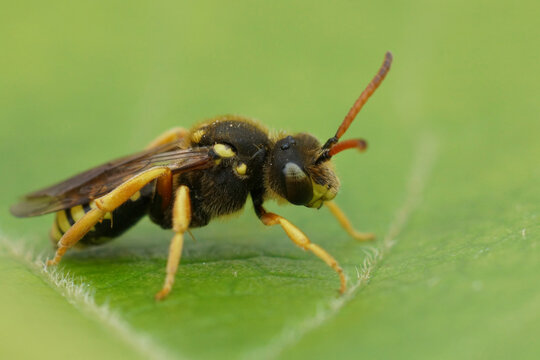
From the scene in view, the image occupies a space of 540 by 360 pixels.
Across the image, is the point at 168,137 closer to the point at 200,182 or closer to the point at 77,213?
the point at 200,182

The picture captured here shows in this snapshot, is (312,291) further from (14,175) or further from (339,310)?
(14,175)

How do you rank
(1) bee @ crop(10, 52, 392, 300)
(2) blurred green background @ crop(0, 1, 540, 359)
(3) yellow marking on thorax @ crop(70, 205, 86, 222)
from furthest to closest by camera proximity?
(3) yellow marking on thorax @ crop(70, 205, 86, 222) → (1) bee @ crop(10, 52, 392, 300) → (2) blurred green background @ crop(0, 1, 540, 359)

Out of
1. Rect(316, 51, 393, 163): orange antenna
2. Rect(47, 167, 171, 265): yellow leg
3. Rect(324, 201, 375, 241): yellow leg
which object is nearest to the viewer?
Rect(316, 51, 393, 163): orange antenna

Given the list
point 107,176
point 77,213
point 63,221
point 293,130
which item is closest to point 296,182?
point 107,176

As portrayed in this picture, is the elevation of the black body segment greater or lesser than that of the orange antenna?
lesser

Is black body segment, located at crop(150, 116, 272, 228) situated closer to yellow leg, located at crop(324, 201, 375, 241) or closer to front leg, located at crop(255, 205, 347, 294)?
front leg, located at crop(255, 205, 347, 294)

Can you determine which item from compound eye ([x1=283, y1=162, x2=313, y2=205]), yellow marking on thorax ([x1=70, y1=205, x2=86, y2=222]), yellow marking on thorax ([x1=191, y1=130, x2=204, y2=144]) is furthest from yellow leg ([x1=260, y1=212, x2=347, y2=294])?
yellow marking on thorax ([x1=70, y1=205, x2=86, y2=222])

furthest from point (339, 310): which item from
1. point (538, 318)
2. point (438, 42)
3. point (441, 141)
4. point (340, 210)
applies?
point (438, 42)

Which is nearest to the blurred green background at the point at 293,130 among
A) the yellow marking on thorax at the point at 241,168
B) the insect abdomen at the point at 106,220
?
the insect abdomen at the point at 106,220

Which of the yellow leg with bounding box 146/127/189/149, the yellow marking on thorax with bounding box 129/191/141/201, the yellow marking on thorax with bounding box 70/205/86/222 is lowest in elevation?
the yellow marking on thorax with bounding box 70/205/86/222
